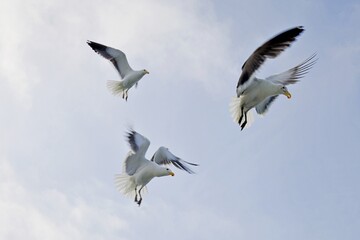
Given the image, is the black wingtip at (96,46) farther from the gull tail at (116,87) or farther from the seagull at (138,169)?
the seagull at (138,169)

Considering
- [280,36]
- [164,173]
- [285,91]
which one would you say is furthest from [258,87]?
[164,173]

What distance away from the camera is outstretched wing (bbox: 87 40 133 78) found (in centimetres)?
1890

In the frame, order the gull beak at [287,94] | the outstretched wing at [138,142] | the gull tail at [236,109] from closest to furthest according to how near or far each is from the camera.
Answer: the gull beak at [287,94]
the gull tail at [236,109]
the outstretched wing at [138,142]

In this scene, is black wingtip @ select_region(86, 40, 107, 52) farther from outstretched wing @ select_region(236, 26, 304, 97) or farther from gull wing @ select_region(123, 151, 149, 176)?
outstretched wing @ select_region(236, 26, 304, 97)

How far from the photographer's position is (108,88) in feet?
63.1

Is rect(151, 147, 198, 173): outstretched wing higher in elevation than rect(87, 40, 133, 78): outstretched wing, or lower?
lower

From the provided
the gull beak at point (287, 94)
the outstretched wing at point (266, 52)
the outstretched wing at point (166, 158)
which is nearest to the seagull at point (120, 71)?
the outstretched wing at point (166, 158)

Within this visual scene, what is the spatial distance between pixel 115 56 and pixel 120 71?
18.7 inches

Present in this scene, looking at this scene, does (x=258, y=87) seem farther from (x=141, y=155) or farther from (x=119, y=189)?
(x=119, y=189)

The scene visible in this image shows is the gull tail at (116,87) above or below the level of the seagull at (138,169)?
above

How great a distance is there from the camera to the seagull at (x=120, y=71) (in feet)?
62.6

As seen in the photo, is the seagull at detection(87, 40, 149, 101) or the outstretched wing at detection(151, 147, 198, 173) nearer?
the outstretched wing at detection(151, 147, 198, 173)

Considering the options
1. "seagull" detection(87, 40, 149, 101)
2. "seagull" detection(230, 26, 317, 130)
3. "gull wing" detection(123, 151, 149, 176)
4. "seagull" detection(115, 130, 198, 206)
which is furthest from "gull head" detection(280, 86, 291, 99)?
"seagull" detection(87, 40, 149, 101)

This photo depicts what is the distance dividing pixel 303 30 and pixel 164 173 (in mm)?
5210
